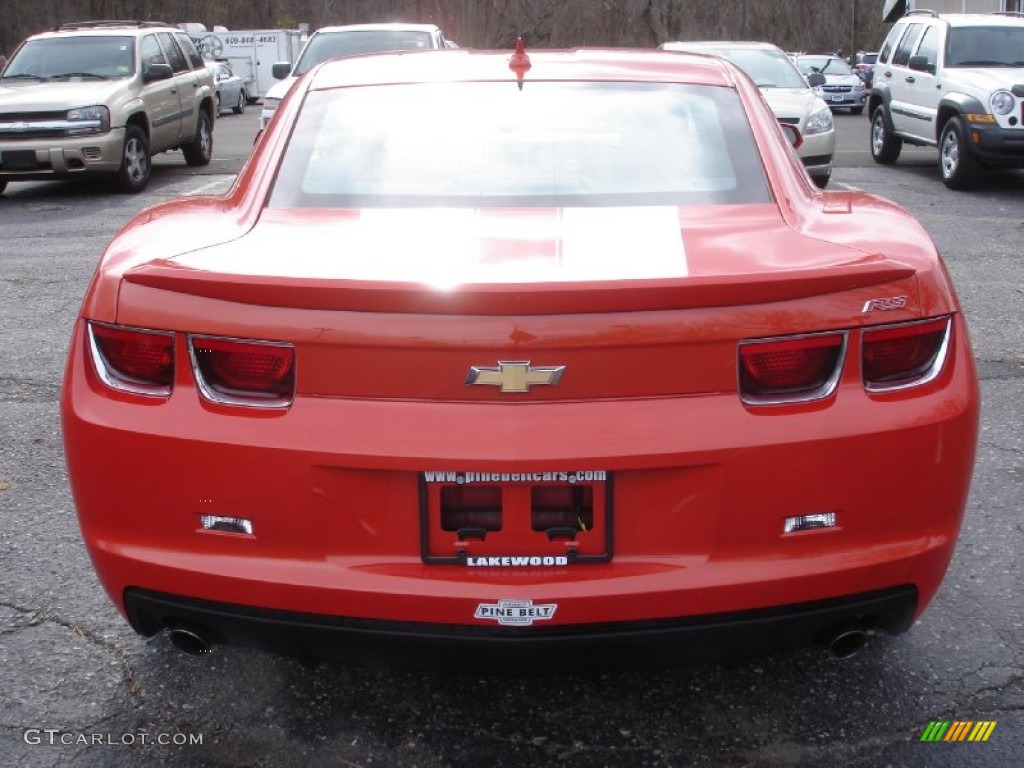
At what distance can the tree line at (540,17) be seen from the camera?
64688 mm

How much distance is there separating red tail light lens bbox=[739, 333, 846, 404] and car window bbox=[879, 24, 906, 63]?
13665 millimetres

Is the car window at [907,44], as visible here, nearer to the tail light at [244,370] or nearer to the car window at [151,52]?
the car window at [151,52]

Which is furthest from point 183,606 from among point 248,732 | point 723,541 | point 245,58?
point 245,58

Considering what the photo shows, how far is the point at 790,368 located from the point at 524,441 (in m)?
0.58

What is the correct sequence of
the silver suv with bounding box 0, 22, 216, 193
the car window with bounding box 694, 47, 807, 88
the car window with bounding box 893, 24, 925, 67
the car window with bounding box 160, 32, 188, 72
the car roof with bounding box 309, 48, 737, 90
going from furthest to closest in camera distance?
1. the car window with bounding box 160, 32, 188, 72
2. the car window with bounding box 893, 24, 925, 67
3. the car window with bounding box 694, 47, 807, 88
4. the silver suv with bounding box 0, 22, 216, 193
5. the car roof with bounding box 309, 48, 737, 90

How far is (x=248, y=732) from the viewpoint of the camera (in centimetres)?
289

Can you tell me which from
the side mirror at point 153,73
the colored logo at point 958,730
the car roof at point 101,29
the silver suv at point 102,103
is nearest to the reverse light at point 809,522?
the colored logo at point 958,730

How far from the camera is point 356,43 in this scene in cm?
1377

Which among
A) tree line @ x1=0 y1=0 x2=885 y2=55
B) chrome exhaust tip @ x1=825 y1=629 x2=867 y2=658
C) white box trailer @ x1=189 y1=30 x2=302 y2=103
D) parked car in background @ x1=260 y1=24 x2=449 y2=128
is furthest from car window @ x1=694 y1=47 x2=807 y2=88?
tree line @ x1=0 y1=0 x2=885 y2=55

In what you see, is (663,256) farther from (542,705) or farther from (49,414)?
(49,414)

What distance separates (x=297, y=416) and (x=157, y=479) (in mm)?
354

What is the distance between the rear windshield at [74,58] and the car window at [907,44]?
9218 mm

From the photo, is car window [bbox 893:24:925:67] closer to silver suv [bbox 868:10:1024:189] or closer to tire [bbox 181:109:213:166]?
silver suv [bbox 868:10:1024:189]

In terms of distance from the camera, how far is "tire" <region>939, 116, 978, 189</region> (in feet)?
40.4
